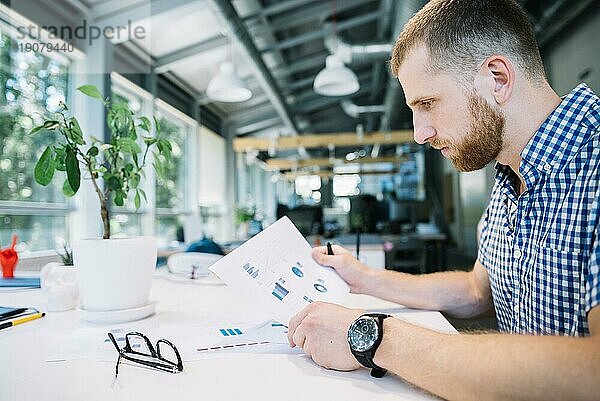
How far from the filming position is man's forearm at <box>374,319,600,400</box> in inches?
21.5

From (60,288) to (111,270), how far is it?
27cm

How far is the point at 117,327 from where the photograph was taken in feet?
3.28

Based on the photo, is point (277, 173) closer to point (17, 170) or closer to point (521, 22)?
point (17, 170)

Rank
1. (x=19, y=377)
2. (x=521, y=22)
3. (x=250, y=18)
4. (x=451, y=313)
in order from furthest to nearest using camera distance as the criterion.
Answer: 1. (x=250, y=18)
2. (x=451, y=313)
3. (x=521, y=22)
4. (x=19, y=377)

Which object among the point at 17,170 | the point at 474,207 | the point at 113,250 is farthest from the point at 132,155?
the point at 474,207

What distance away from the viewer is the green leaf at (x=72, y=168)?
102 cm

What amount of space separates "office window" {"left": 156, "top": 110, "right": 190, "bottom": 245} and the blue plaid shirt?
16.5 ft

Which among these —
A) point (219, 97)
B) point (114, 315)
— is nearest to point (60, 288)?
point (114, 315)

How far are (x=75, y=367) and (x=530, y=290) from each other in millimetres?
867

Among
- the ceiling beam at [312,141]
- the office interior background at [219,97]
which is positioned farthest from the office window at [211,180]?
the ceiling beam at [312,141]

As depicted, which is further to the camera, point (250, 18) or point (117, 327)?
point (250, 18)

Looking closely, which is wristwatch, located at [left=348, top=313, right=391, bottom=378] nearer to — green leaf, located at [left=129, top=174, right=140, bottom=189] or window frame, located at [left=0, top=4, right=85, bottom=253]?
green leaf, located at [left=129, top=174, right=140, bottom=189]

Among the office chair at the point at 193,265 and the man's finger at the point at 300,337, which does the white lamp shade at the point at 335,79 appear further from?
the man's finger at the point at 300,337

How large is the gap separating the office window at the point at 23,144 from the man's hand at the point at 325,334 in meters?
2.63
